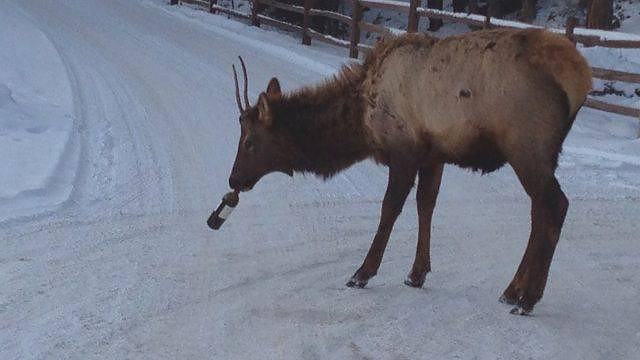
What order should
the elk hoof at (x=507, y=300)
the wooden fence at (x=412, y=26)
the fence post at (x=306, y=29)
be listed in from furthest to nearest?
the fence post at (x=306, y=29), the wooden fence at (x=412, y=26), the elk hoof at (x=507, y=300)

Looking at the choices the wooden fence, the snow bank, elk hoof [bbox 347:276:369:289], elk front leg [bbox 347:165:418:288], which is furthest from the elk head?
the snow bank

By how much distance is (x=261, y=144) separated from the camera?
22.1 ft

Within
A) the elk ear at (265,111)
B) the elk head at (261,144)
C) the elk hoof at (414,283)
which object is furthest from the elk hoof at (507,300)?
the elk ear at (265,111)

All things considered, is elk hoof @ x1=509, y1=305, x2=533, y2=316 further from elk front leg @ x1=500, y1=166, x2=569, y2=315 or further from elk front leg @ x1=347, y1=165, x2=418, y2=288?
elk front leg @ x1=347, y1=165, x2=418, y2=288

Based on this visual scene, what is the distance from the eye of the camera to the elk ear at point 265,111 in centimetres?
665

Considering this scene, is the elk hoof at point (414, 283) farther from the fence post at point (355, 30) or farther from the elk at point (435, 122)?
the fence post at point (355, 30)

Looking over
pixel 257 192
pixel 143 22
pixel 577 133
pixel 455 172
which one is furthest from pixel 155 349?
pixel 143 22

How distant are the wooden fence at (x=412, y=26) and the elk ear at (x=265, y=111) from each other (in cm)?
148

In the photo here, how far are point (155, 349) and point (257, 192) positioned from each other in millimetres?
4080

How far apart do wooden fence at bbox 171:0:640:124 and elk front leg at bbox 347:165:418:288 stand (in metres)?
2.00

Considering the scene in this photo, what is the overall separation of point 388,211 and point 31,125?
595cm

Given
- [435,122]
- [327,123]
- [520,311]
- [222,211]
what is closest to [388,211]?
[435,122]

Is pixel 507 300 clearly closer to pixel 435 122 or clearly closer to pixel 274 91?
pixel 435 122

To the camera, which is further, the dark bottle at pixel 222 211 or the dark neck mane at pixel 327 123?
the dark bottle at pixel 222 211
